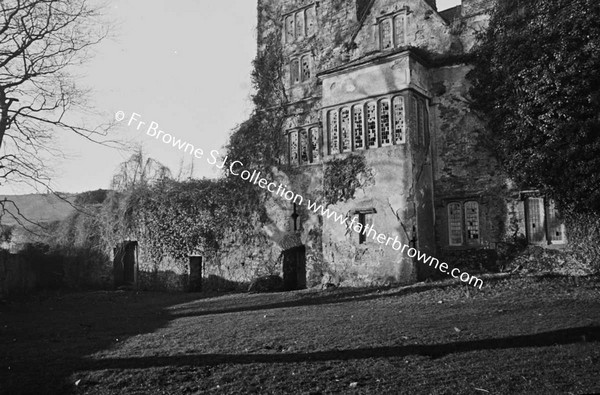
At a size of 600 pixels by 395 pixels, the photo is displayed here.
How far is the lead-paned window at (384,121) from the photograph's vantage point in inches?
722

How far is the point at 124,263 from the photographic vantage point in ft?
87.0

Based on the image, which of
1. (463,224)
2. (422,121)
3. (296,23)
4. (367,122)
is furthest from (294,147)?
(463,224)

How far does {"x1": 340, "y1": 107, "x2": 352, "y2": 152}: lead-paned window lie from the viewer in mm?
19172

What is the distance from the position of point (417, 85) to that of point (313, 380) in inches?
542

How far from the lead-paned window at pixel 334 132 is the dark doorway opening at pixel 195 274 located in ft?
28.7

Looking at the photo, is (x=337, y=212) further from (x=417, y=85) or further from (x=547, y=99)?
(x=547, y=99)

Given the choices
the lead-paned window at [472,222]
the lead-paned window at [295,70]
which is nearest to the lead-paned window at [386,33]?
the lead-paned window at [295,70]

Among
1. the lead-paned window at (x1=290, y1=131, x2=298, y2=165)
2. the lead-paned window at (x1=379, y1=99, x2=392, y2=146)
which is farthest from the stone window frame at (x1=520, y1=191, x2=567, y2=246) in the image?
the lead-paned window at (x1=290, y1=131, x2=298, y2=165)

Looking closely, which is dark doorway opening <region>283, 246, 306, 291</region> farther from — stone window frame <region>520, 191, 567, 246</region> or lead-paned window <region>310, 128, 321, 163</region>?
stone window frame <region>520, 191, 567, 246</region>

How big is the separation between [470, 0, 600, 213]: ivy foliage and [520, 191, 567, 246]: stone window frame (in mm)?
770

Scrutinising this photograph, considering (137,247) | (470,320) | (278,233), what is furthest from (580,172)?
(137,247)

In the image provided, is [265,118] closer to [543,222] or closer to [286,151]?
[286,151]

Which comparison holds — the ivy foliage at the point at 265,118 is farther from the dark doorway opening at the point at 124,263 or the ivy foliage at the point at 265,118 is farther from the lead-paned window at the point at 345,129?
the dark doorway opening at the point at 124,263

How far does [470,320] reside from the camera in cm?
1076
